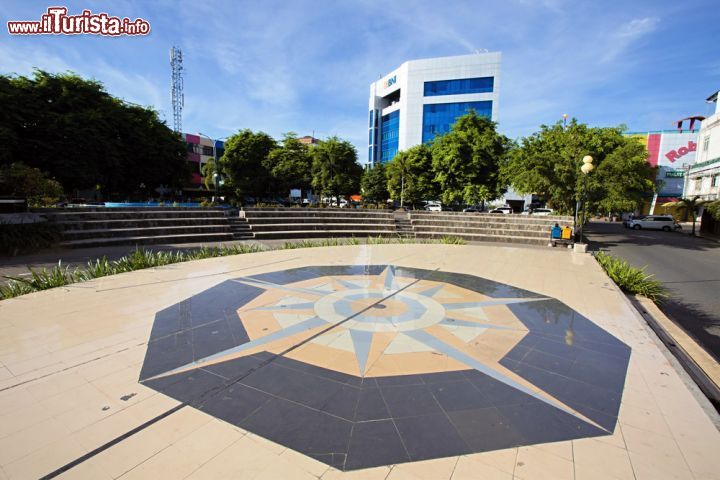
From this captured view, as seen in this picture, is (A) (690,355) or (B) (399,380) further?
(A) (690,355)

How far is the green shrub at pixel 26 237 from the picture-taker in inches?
469

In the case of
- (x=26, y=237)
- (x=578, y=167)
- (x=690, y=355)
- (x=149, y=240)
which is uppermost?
(x=578, y=167)

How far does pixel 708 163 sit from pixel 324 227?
1666 inches

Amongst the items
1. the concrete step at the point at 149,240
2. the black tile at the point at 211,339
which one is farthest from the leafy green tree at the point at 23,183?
the black tile at the point at 211,339

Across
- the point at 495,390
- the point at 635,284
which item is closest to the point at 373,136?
the point at 635,284

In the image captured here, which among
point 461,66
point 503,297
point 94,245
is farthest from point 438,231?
point 461,66

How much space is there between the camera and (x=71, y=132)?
2492 cm

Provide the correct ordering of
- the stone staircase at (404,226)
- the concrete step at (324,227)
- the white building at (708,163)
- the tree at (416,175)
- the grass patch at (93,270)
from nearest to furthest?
the grass patch at (93,270), the concrete step at (324,227), the stone staircase at (404,226), the white building at (708,163), the tree at (416,175)

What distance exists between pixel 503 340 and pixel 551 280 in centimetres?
581

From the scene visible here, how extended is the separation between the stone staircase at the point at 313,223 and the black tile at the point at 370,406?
1550cm

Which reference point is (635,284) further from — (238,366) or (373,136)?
(373,136)

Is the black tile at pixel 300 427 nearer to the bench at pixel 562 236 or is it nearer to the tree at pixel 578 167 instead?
the bench at pixel 562 236

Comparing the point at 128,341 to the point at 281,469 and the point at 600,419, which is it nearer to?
the point at 281,469

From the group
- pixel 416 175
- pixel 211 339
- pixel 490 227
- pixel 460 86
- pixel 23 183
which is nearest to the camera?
pixel 211 339
